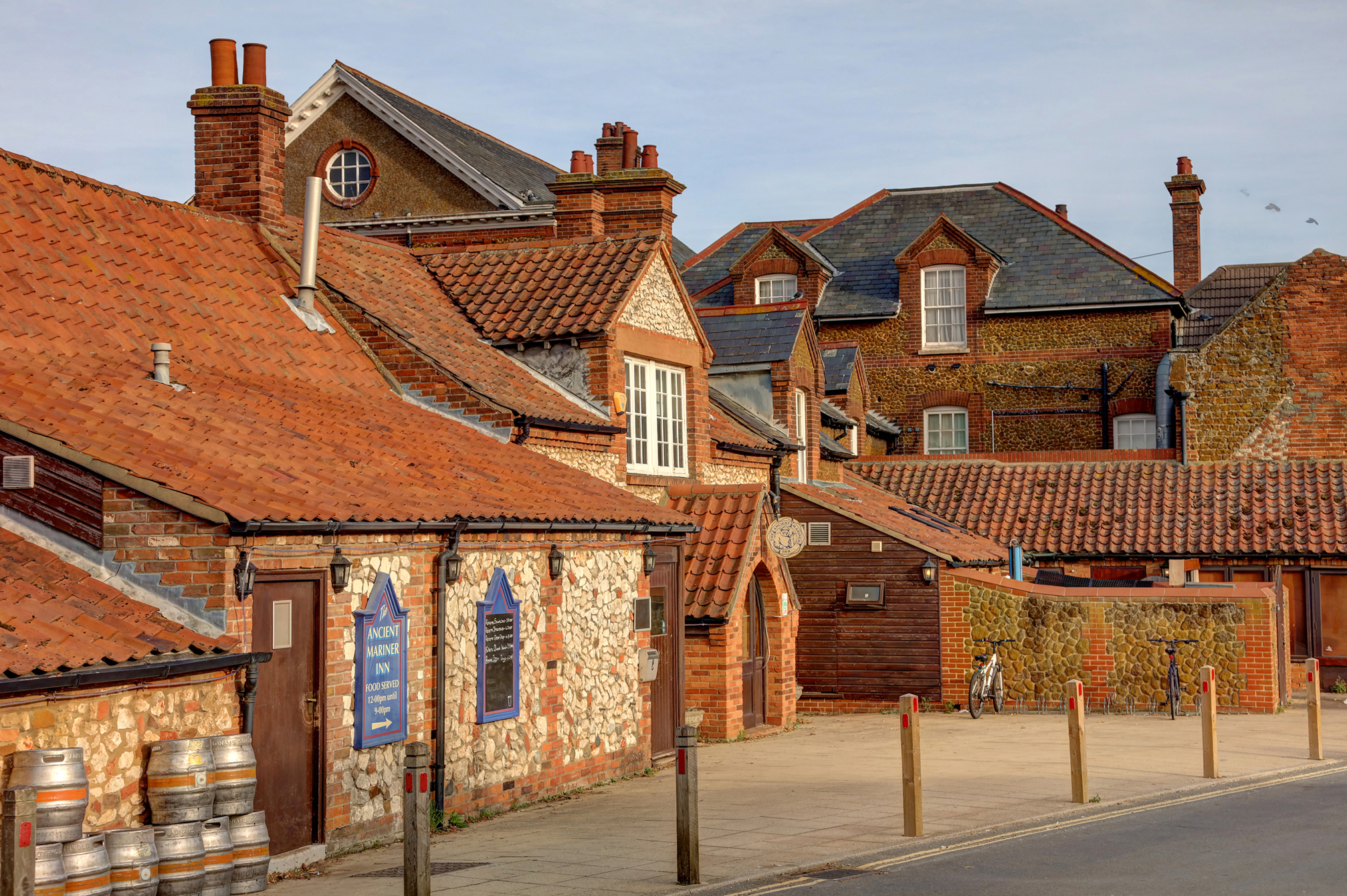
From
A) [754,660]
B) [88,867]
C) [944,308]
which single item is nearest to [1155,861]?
[88,867]

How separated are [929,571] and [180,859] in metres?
16.2

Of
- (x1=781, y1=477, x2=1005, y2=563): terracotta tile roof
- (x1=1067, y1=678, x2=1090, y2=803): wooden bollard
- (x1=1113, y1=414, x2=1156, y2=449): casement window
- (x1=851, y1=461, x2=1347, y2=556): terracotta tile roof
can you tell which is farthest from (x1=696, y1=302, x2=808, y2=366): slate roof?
(x1=1067, y1=678, x2=1090, y2=803): wooden bollard

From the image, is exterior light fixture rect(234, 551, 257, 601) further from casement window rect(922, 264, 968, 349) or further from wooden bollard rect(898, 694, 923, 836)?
casement window rect(922, 264, 968, 349)

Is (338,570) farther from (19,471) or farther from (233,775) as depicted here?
(19,471)

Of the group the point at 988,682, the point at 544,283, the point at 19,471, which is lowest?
the point at 988,682

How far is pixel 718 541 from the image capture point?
67.7ft

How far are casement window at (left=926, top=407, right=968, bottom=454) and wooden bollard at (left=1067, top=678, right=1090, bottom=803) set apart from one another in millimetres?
23421

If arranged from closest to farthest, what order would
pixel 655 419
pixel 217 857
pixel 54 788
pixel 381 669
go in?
pixel 54 788
pixel 217 857
pixel 381 669
pixel 655 419

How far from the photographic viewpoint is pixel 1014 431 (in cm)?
3697

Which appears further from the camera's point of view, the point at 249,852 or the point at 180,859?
the point at 249,852

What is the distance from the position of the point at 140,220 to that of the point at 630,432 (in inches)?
267

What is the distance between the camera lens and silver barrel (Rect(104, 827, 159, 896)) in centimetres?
933

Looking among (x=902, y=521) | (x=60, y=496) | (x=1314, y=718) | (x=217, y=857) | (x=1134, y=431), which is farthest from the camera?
(x=1134, y=431)

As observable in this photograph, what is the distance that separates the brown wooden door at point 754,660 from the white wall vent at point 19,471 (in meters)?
11.8
